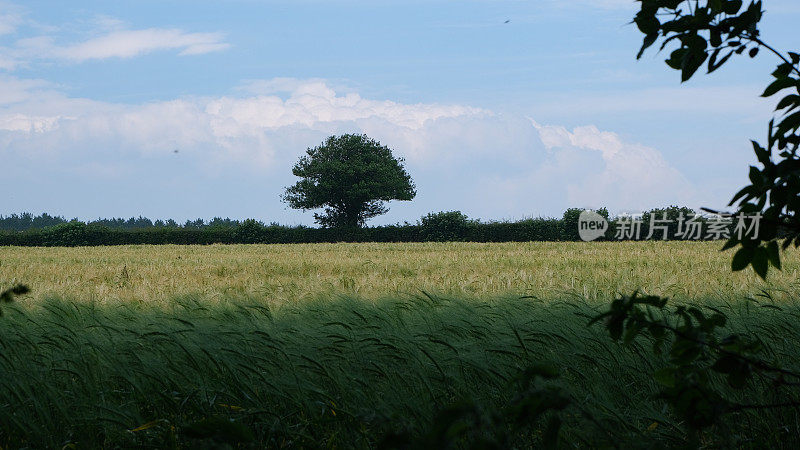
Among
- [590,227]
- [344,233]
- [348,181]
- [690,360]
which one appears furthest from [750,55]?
[348,181]

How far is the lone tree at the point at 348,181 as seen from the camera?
48.1 metres

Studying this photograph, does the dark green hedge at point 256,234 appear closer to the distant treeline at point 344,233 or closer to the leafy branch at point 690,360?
the distant treeline at point 344,233

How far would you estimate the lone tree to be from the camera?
48.1m

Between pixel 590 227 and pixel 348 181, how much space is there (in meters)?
20.2

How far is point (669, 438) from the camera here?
254 centimetres

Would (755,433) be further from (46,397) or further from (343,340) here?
(46,397)

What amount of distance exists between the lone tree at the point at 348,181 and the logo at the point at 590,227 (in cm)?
1734

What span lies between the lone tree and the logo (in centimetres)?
1734

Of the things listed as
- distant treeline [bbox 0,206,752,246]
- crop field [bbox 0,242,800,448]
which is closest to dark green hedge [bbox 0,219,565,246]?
distant treeline [bbox 0,206,752,246]

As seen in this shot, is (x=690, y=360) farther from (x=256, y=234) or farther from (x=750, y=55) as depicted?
(x=256, y=234)

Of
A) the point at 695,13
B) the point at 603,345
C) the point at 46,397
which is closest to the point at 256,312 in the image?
the point at 46,397

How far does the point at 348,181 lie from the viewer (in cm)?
4847

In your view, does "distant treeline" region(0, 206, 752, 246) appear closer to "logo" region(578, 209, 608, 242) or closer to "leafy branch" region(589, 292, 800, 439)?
"logo" region(578, 209, 608, 242)

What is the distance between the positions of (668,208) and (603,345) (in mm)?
32555
